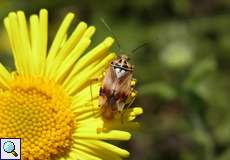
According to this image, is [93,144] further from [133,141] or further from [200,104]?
[133,141]

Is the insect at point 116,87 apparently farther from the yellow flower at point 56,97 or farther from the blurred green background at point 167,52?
the blurred green background at point 167,52

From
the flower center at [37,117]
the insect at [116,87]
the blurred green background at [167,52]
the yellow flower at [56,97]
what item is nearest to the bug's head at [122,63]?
the insect at [116,87]

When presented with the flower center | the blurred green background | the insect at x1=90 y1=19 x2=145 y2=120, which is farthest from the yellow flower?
the blurred green background

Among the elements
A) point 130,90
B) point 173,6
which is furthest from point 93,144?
point 173,6

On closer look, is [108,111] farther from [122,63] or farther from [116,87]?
[122,63]

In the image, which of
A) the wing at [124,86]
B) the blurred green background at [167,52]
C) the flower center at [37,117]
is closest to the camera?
the wing at [124,86]

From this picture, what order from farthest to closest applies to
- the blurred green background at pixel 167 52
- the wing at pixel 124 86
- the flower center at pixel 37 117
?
the blurred green background at pixel 167 52 < the flower center at pixel 37 117 < the wing at pixel 124 86

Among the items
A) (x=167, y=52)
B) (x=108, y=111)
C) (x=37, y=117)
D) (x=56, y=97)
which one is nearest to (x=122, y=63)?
(x=108, y=111)
